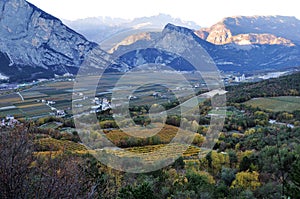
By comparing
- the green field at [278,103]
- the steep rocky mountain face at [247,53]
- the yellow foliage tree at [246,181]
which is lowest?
the yellow foliage tree at [246,181]

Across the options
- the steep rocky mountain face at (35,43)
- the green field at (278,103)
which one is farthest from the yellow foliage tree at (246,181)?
the steep rocky mountain face at (35,43)

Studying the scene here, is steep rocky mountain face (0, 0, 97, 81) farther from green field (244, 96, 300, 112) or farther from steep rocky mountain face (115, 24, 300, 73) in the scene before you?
green field (244, 96, 300, 112)

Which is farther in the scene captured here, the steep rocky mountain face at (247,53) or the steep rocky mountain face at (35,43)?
the steep rocky mountain face at (247,53)

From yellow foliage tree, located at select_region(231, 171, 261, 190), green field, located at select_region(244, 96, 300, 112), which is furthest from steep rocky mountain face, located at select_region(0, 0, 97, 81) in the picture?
yellow foliage tree, located at select_region(231, 171, 261, 190)

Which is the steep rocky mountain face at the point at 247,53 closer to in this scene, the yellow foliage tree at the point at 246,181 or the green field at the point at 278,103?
the green field at the point at 278,103

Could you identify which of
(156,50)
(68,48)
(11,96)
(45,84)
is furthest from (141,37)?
(11,96)

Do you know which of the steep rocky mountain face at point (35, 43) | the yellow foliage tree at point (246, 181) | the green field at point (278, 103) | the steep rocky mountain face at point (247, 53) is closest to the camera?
the yellow foliage tree at point (246, 181)

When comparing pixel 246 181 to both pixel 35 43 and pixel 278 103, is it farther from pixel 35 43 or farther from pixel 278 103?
pixel 35 43

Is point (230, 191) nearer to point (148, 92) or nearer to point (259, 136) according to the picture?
point (259, 136)
